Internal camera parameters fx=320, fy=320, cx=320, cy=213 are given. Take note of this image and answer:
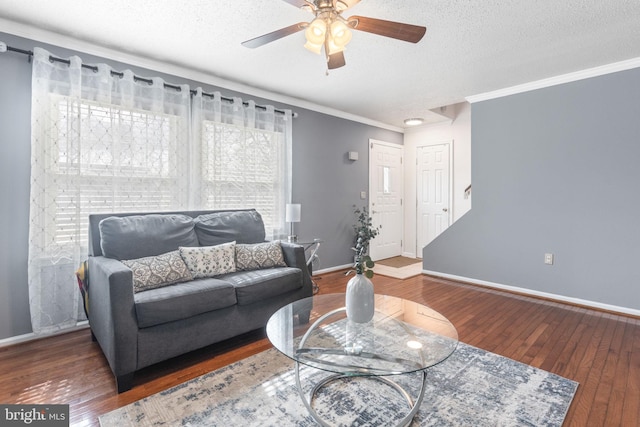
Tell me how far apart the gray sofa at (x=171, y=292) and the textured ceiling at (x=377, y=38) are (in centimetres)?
148

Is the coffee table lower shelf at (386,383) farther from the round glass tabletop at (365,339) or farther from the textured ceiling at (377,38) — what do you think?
the textured ceiling at (377,38)

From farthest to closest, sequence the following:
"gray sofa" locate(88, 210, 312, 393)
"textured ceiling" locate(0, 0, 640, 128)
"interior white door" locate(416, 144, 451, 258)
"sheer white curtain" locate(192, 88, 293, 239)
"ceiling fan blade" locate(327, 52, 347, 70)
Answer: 1. "interior white door" locate(416, 144, 451, 258)
2. "sheer white curtain" locate(192, 88, 293, 239)
3. "textured ceiling" locate(0, 0, 640, 128)
4. "ceiling fan blade" locate(327, 52, 347, 70)
5. "gray sofa" locate(88, 210, 312, 393)

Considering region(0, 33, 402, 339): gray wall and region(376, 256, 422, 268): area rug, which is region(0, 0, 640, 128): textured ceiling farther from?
region(376, 256, 422, 268): area rug

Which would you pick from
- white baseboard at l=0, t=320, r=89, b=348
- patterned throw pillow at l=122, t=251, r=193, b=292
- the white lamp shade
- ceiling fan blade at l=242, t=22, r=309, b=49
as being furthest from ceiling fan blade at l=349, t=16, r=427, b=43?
Result: white baseboard at l=0, t=320, r=89, b=348

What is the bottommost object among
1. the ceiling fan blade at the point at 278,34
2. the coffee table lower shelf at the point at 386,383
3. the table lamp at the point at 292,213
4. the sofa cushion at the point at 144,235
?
Result: the coffee table lower shelf at the point at 386,383

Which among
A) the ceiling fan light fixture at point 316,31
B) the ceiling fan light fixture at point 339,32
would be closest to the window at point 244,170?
the ceiling fan light fixture at point 316,31

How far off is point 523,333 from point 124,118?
12.8ft

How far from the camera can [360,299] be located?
6.01 ft

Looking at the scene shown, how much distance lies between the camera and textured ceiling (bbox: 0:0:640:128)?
2.23 meters

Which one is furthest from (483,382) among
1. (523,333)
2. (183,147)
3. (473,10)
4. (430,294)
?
(183,147)

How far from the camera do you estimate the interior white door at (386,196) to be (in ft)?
17.9

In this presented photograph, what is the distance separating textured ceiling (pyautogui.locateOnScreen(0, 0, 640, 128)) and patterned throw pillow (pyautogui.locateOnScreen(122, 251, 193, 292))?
177 centimetres

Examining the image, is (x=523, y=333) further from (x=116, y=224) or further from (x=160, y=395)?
(x=116, y=224)

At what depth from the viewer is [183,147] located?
10.4ft
